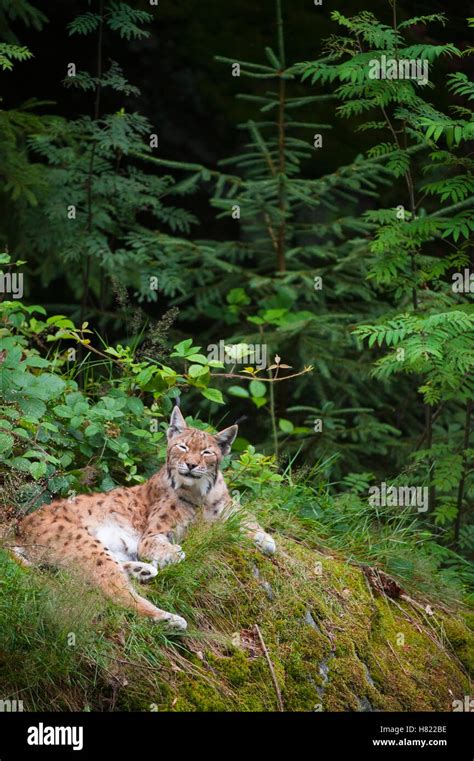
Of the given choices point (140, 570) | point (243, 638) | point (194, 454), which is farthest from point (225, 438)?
point (243, 638)

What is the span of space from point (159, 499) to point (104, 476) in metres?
0.64

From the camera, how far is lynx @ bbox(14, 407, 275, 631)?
5.24 m

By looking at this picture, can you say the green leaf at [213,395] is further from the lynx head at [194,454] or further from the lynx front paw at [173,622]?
the lynx front paw at [173,622]

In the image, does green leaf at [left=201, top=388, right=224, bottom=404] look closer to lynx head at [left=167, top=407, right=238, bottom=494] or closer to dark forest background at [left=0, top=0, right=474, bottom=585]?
dark forest background at [left=0, top=0, right=474, bottom=585]

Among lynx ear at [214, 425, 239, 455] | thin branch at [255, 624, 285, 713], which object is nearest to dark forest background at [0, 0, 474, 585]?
lynx ear at [214, 425, 239, 455]

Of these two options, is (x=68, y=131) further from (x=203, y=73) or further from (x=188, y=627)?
(x=188, y=627)

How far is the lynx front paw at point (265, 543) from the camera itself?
5859 millimetres

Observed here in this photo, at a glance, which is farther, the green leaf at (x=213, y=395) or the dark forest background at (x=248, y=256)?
the dark forest background at (x=248, y=256)

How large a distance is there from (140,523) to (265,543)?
27.8 inches

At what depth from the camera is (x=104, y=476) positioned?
252 inches

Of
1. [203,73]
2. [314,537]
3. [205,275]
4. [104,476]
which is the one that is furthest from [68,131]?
[314,537]

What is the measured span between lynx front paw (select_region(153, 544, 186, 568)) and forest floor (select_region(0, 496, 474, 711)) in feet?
0.16

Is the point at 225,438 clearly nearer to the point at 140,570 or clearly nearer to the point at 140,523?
the point at 140,523

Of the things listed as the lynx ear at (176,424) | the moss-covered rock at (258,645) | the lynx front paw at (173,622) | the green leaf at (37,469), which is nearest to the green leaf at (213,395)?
the lynx ear at (176,424)
